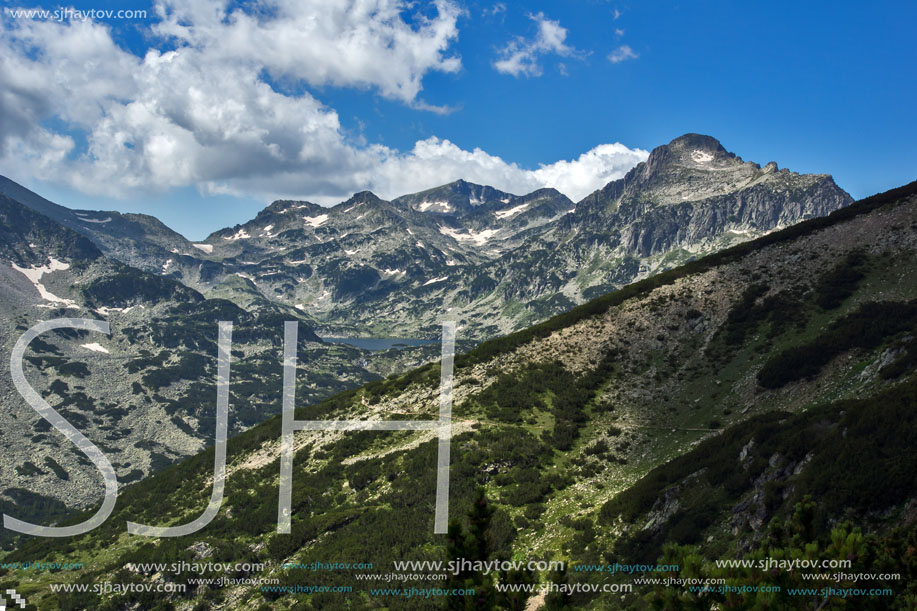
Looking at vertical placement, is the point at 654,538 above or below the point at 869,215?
below

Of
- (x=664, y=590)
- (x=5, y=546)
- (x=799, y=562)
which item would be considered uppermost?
(x=799, y=562)

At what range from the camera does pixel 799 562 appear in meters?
16.1

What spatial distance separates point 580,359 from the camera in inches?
3014

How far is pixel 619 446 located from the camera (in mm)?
56062

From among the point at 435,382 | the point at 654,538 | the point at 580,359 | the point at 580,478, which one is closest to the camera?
the point at 654,538

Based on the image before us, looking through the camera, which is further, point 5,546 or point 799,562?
point 5,546

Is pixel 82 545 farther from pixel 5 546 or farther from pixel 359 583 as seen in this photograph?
pixel 5 546

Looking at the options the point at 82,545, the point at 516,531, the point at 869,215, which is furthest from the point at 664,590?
the point at 869,215

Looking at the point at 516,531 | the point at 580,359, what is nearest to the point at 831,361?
the point at 580,359

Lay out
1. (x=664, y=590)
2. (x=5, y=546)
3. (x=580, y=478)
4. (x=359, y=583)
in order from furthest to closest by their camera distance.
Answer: (x=5, y=546) < (x=580, y=478) < (x=359, y=583) < (x=664, y=590)

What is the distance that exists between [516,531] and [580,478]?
34.5 ft

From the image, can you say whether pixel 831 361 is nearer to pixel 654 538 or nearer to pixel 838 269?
pixel 838 269

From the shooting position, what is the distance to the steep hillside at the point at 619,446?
33.3 meters

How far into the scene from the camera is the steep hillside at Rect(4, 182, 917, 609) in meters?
33.3
